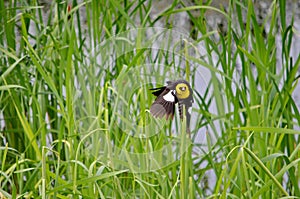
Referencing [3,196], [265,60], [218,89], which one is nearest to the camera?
[3,196]

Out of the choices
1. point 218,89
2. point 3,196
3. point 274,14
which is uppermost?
point 274,14

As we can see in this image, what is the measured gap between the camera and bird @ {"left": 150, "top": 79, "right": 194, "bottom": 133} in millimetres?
812

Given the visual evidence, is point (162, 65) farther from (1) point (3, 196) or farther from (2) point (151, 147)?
(1) point (3, 196)

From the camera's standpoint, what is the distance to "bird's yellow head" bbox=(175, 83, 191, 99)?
81cm

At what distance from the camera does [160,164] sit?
908 millimetres

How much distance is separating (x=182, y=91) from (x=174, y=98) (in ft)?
0.04

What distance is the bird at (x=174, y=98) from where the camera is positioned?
0.81 meters

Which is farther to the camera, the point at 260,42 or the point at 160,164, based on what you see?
the point at 260,42

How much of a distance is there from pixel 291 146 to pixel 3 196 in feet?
1.69

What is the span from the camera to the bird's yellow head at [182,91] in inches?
31.9

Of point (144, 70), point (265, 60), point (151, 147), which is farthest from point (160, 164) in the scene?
point (265, 60)

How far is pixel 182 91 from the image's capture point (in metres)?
0.81

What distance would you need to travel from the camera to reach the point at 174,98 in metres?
0.81

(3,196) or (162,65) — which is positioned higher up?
(162,65)
